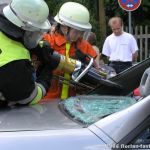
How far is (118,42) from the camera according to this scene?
980 centimetres

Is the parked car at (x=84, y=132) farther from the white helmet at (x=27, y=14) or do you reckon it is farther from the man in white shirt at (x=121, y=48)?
the man in white shirt at (x=121, y=48)

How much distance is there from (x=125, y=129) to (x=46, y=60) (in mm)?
1536

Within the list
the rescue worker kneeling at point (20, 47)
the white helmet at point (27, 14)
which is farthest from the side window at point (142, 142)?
the white helmet at point (27, 14)

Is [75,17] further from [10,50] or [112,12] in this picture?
[112,12]

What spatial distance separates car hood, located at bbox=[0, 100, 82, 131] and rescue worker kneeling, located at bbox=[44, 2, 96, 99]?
1.32 meters

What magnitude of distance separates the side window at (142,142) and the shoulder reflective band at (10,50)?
97 cm

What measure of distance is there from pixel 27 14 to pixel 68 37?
4.43ft

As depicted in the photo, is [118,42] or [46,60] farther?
[118,42]

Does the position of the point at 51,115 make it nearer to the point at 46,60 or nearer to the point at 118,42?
the point at 46,60

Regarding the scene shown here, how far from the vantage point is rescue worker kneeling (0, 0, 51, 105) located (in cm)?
288

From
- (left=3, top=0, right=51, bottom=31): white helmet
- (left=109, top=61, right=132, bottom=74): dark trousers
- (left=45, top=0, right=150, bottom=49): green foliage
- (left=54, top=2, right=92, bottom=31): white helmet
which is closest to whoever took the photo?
(left=3, top=0, right=51, bottom=31): white helmet

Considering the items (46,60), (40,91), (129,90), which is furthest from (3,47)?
(129,90)

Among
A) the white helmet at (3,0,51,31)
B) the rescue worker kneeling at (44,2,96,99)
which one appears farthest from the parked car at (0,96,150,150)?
the rescue worker kneeling at (44,2,96,99)

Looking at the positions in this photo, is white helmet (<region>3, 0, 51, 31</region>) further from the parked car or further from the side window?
the side window
